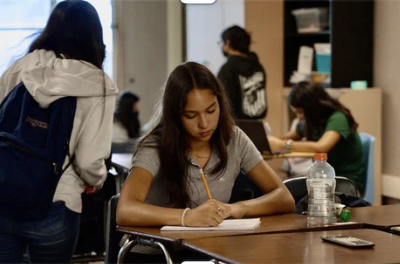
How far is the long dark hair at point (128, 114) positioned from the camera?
752cm

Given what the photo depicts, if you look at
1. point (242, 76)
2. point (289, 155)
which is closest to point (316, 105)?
point (289, 155)

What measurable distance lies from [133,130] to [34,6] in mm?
2193

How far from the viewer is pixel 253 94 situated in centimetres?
563

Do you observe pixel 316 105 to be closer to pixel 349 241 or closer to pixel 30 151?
pixel 30 151

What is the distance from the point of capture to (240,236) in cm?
218

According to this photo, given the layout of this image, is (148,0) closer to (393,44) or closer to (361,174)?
(393,44)

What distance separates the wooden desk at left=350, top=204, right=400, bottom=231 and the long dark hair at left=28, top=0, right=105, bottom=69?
1.13 meters

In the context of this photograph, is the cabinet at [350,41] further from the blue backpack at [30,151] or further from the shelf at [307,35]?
the blue backpack at [30,151]

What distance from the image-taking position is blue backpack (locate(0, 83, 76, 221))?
2.54 m

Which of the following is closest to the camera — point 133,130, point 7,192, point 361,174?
point 7,192

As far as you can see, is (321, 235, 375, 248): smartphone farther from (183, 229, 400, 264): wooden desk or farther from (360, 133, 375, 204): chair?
(360, 133, 375, 204): chair

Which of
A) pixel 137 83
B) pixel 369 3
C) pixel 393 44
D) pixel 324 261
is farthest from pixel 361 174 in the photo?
pixel 137 83

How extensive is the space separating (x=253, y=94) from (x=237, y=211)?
3.17m

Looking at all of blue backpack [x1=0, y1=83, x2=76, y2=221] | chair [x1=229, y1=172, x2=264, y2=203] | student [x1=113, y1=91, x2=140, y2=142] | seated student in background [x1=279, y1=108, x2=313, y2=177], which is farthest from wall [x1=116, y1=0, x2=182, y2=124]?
blue backpack [x1=0, y1=83, x2=76, y2=221]
